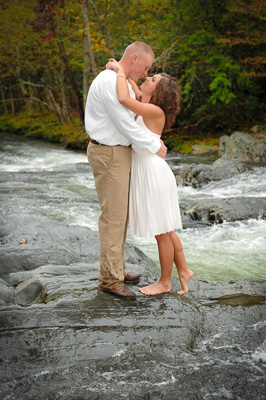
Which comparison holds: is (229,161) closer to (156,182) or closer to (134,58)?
(156,182)

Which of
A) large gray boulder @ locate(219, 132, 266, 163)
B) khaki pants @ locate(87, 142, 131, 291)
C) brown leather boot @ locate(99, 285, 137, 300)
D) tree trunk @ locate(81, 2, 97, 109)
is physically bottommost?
large gray boulder @ locate(219, 132, 266, 163)

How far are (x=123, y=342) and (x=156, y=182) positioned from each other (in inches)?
57.4

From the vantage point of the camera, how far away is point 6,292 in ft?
12.3

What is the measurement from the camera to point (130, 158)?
384 centimetres

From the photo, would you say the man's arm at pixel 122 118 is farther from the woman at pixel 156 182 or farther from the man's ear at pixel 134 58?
the man's ear at pixel 134 58

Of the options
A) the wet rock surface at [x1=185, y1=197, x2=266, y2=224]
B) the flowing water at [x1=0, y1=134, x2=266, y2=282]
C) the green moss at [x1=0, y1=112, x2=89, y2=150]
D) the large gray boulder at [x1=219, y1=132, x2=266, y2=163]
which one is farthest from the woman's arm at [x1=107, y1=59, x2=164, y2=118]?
the green moss at [x1=0, y1=112, x2=89, y2=150]

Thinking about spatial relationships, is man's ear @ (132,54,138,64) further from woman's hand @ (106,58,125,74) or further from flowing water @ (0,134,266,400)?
flowing water @ (0,134,266,400)

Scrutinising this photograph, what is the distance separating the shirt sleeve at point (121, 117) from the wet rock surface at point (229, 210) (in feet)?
16.1

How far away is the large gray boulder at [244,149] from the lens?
13516 mm

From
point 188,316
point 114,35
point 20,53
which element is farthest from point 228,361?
point 20,53

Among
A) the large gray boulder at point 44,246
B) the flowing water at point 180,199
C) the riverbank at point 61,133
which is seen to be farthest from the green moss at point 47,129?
the large gray boulder at point 44,246

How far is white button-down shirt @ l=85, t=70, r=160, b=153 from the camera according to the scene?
3529mm

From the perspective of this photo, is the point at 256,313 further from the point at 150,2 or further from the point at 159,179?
the point at 150,2

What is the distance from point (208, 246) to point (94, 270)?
2899 mm
